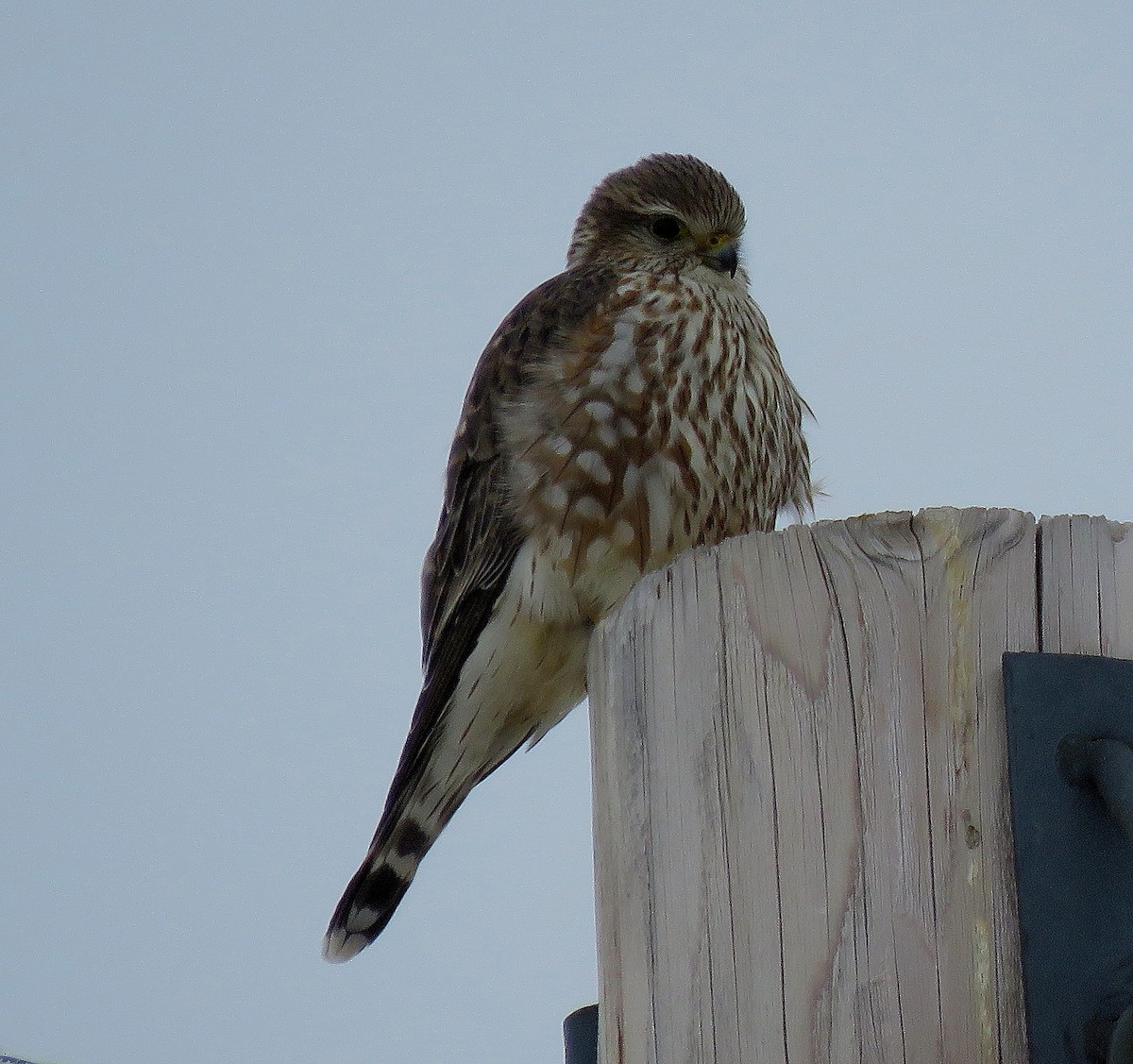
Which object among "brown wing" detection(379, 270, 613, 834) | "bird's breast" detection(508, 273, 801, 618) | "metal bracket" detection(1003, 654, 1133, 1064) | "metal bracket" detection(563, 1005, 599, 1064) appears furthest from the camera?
"brown wing" detection(379, 270, 613, 834)

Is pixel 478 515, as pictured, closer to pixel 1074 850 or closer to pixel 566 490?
pixel 566 490

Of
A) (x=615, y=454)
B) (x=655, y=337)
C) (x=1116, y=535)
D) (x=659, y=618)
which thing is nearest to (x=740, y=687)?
(x=659, y=618)

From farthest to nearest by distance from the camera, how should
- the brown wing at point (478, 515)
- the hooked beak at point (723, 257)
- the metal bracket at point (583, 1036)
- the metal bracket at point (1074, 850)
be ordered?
1. the hooked beak at point (723, 257)
2. the brown wing at point (478, 515)
3. the metal bracket at point (583, 1036)
4. the metal bracket at point (1074, 850)

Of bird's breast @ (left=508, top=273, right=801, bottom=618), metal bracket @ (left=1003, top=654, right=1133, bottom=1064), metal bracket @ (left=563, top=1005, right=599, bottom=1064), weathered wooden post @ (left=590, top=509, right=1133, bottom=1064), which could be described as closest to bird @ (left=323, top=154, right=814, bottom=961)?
bird's breast @ (left=508, top=273, right=801, bottom=618)

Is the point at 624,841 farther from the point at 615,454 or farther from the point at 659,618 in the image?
the point at 615,454

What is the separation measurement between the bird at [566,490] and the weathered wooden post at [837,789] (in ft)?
4.46

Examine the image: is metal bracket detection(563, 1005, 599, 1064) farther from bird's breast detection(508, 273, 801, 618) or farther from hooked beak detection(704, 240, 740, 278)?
hooked beak detection(704, 240, 740, 278)

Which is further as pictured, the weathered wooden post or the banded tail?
the banded tail

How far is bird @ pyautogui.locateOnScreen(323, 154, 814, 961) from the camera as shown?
2764 mm

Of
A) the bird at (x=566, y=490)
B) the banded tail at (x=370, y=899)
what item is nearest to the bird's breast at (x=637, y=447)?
the bird at (x=566, y=490)

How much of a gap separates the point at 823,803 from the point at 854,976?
0.14m

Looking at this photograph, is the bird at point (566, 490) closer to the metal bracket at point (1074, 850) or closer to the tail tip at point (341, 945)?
the tail tip at point (341, 945)

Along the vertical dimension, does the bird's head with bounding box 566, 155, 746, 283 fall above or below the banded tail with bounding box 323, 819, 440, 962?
above

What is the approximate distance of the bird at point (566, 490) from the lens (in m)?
2.76
